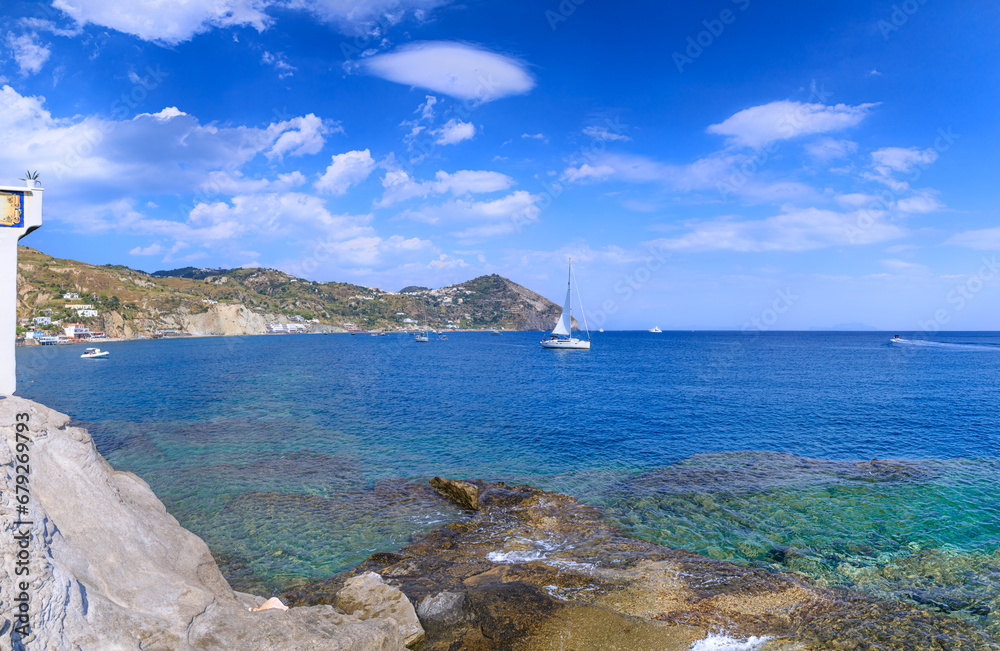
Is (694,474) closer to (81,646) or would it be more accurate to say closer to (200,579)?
(200,579)

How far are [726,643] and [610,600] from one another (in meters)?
2.55

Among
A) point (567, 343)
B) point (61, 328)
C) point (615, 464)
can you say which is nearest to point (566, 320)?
point (567, 343)

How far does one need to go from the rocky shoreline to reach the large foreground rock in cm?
3

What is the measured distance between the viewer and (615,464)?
23906mm

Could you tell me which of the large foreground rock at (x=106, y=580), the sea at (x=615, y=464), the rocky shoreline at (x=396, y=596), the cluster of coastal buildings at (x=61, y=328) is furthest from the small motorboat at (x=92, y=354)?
the large foreground rock at (x=106, y=580)

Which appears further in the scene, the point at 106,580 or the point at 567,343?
the point at 567,343

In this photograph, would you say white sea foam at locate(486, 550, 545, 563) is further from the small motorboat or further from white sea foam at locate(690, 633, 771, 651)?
the small motorboat

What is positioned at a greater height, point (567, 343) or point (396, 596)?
point (567, 343)

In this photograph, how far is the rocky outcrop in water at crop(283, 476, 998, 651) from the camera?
31.7 feet

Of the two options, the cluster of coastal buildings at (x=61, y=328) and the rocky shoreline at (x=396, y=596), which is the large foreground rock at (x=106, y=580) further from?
the cluster of coastal buildings at (x=61, y=328)

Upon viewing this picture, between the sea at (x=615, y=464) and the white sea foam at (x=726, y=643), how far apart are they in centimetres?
462

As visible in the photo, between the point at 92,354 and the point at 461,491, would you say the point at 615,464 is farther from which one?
the point at 92,354

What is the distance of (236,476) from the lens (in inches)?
847

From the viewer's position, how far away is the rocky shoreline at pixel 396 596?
23.2 feet
